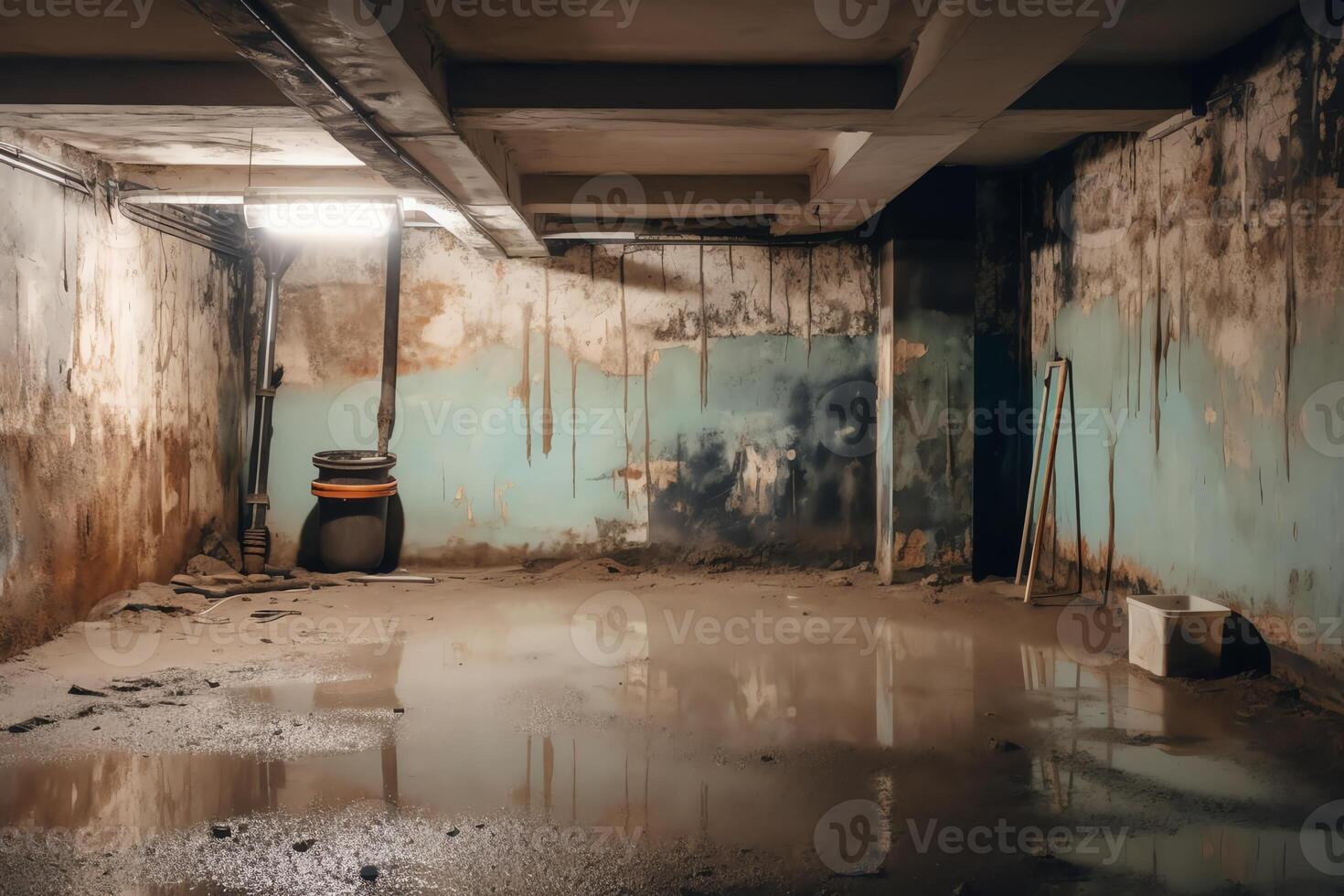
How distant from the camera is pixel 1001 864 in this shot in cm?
225

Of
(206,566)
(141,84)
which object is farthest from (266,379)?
(141,84)

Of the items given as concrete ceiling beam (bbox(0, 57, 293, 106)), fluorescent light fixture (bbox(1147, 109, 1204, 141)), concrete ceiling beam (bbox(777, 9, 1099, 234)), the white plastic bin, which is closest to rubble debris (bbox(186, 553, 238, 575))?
concrete ceiling beam (bbox(0, 57, 293, 106))

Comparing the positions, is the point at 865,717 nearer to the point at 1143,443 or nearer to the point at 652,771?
the point at 652,771

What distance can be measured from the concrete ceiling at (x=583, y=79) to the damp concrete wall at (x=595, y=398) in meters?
1.65

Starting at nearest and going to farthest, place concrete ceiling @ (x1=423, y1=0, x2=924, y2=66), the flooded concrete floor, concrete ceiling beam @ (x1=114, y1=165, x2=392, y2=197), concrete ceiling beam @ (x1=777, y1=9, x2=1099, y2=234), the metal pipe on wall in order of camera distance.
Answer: the flooded concrete floor → concrete ceiling beam @ (x1=777, y1=9, x2=1099, y2=234) → concrete ceiling @ (x1=423, y1=0, x2=924, y2=66) → concrete ceiling beam @ (x1=114, y1=165, x2=392, y2=197) → the metal pipe on wall

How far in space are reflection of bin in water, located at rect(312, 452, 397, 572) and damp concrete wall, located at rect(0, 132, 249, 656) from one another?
2.80 ft

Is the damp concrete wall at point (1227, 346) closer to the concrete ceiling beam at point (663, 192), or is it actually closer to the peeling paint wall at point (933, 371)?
the peeling paint wall at point (933, 371)

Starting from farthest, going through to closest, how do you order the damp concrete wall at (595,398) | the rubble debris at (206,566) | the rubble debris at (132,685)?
1. the damp concrete wall at (595,398)
2. the rubble debris at (206,566)
3. the rubble debris at (132,685)

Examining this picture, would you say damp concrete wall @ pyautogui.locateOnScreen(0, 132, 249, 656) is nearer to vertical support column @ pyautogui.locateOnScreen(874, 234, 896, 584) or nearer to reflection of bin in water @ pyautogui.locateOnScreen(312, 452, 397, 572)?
reflection of bin in water @ pyautogui.locateOnScreen(312, 452, 397, 572)

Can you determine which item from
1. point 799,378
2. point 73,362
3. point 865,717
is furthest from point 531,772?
point 799,378

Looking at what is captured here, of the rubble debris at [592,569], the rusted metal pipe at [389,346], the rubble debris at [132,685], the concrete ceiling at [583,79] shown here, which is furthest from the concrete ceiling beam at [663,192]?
the rubble debris at [132,685]

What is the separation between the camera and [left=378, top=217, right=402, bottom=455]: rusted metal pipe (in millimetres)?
6047

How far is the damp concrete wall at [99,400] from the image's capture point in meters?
4.05

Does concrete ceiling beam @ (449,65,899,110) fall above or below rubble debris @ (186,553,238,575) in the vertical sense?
above
